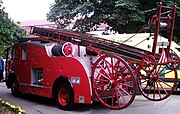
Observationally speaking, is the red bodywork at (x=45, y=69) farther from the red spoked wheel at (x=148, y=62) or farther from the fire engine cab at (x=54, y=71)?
the red spoked wheel at (x=148, y=62)

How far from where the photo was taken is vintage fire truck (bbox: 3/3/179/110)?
8.37 m

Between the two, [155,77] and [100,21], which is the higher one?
[100,21]

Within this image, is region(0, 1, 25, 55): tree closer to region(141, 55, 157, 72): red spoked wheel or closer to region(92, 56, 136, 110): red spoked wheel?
region(92, 56, 136, 110): red spoked wheel

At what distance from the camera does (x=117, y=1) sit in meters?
19.7

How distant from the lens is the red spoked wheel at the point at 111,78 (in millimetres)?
8328

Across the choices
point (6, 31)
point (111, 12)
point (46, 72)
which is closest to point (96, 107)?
point (46, 72)

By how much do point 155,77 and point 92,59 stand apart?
6.96 feet

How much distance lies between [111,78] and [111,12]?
1268cm

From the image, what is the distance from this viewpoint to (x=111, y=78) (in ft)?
28.6

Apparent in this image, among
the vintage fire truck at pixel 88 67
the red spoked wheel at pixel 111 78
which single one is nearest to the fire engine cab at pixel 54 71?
the vintage fire truck at pixel 88 67

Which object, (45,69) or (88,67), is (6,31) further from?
(88,67)

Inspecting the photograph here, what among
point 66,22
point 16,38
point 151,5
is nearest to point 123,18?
point 151,5

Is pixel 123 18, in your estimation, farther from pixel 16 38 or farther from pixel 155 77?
pixel 155 77

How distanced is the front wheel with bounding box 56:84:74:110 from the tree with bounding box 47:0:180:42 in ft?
33.9
